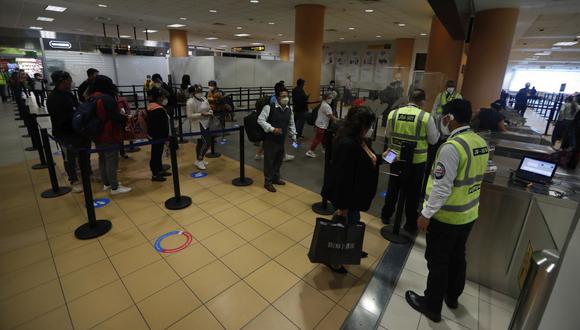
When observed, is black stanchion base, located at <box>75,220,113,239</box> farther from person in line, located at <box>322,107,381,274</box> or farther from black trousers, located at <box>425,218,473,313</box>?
black trousers, located at <box>425,218,473,313</box>

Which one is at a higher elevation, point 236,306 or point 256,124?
point 256,124

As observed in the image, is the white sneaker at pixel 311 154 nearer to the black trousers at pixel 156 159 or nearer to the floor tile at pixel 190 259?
the black trousers at pixel 156 159

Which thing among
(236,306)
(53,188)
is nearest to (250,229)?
(236,306)

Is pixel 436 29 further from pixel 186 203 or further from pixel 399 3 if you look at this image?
pixel 186 203

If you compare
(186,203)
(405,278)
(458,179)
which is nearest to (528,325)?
(458,179)

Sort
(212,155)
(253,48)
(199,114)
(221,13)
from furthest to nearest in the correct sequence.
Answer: (253,48) → (221,13) → (212,155) → (199,114)

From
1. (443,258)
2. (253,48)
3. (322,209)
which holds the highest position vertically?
(253,48)

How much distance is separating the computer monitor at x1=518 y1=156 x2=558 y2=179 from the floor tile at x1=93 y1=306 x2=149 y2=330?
3.42 m

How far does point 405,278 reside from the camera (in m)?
2.71

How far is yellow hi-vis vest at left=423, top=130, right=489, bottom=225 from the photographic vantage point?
1898 mm

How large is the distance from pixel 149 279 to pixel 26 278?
1089 millimetres

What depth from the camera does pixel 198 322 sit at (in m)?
2.16

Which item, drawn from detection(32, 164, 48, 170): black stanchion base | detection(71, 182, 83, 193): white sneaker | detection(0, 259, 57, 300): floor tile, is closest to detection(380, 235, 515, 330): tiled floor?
detection(0, 259, 57, 300): floor tile

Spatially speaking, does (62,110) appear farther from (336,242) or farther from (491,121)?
(491,121)
